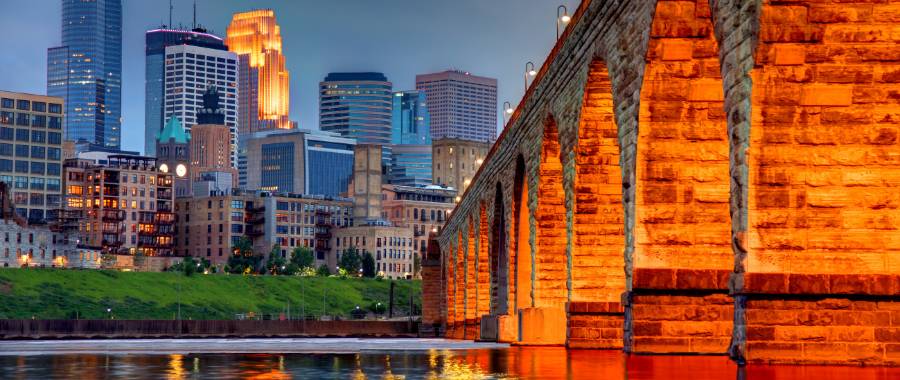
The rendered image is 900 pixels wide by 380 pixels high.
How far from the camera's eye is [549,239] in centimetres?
5425

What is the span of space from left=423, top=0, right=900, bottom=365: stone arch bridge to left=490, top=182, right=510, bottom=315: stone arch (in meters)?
12.8

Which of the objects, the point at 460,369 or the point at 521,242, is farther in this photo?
the point at 521,242

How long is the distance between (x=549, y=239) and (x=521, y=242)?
23.3 feet

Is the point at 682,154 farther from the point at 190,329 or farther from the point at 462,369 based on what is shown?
the point at 190,329

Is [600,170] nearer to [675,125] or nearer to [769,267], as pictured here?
[675,125]

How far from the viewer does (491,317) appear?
218 feet

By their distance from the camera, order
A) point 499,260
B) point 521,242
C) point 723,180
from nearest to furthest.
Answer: point 723,180 → point 521,242 → point 499,260

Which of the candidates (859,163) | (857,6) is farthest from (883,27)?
(859,163)

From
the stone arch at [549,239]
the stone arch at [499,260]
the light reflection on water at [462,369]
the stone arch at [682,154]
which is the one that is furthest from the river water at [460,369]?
the stone arch at [499,260]

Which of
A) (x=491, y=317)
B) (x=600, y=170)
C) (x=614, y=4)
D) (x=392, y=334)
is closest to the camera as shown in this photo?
→ (x=614, y=4)

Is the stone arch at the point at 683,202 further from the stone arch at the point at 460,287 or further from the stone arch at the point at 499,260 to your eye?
the stone arch at the point at 460,287

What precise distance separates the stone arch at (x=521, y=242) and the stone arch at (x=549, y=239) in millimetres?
5886

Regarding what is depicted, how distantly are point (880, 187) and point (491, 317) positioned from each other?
1607 inches

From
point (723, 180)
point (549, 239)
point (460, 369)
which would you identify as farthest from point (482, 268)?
point (460, 369)
